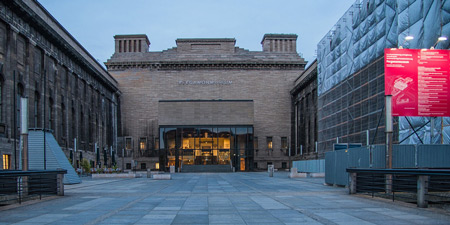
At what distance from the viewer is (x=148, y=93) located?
275 ft

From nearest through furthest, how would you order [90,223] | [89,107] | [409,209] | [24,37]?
[90,223] → [409,209] → [24,37] → [89,107]

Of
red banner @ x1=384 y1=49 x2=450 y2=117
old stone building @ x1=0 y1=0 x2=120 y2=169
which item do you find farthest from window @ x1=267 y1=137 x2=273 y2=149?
red banner @ x1=384 y1=49 x2=450 y2=117

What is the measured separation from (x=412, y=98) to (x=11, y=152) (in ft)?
103

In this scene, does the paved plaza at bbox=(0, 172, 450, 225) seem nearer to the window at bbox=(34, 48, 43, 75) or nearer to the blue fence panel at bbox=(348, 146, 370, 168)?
the blue fence panel at bbox=(348, 146, 370, 168)

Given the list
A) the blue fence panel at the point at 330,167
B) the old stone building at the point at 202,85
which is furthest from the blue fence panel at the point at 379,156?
the old stone building at the point at 202,85

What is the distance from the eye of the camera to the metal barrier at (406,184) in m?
14.5

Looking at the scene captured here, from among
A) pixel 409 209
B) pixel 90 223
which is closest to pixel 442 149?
Result: pixel 409 209

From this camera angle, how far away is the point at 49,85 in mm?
48406

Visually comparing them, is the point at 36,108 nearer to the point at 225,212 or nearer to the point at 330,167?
the point at 330,167

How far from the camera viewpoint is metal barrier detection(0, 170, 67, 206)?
56.3 ft

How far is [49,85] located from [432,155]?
130 ft

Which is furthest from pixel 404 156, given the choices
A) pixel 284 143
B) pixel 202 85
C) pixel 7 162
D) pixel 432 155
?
pixel 202 85

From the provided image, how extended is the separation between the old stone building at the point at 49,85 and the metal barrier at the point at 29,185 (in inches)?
278

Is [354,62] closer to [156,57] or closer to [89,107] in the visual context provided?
[89,107]
